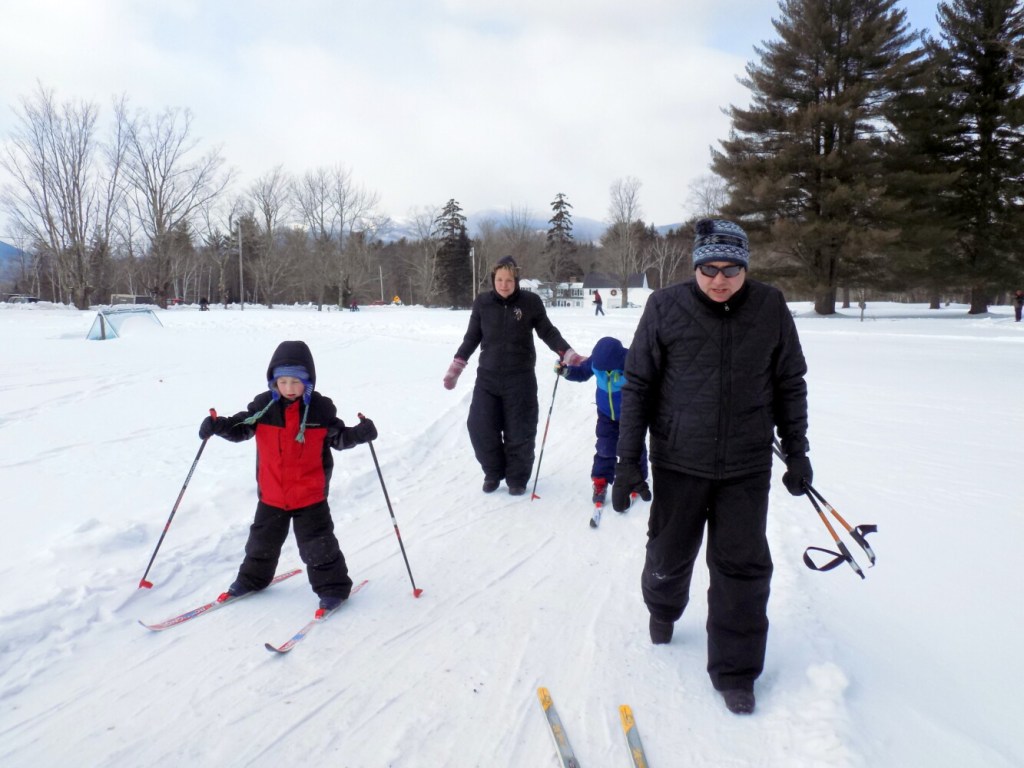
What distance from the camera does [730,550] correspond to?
2.45m

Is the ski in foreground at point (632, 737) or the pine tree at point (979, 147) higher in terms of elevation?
the pine tree at point (979, 147)

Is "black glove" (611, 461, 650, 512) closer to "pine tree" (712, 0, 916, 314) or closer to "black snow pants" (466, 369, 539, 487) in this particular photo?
"black snow pants" (466, 369, 539, 487)

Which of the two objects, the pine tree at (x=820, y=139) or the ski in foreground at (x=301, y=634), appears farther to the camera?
the pine tree at (x=820, y=139)

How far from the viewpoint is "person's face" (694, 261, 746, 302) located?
7.79ft

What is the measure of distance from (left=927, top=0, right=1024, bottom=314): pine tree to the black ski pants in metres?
31.8

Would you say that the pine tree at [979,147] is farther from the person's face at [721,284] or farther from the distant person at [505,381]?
the person's face at [721,284]

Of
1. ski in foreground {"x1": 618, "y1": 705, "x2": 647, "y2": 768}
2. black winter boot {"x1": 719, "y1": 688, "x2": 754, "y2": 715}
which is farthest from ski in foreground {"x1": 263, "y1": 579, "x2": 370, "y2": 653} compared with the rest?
black winter boot {"x1": 719, "y1": 688, "x2": 754, "y2": 715}

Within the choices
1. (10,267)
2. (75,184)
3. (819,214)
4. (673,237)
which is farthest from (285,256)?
(10,267)

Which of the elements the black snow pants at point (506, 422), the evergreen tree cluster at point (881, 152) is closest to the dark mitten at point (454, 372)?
the black snow pants at point (506, 422)

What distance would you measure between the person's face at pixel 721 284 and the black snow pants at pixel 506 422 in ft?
9.13

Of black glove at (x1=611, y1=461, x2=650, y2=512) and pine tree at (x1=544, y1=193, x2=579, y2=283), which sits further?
pine tree at (x1=544, y1=193, x2=579, y2=283)

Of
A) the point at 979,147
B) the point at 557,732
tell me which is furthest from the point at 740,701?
the point at 979,147

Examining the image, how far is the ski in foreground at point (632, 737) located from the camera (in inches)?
83.8

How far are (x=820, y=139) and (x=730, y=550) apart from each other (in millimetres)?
29386
